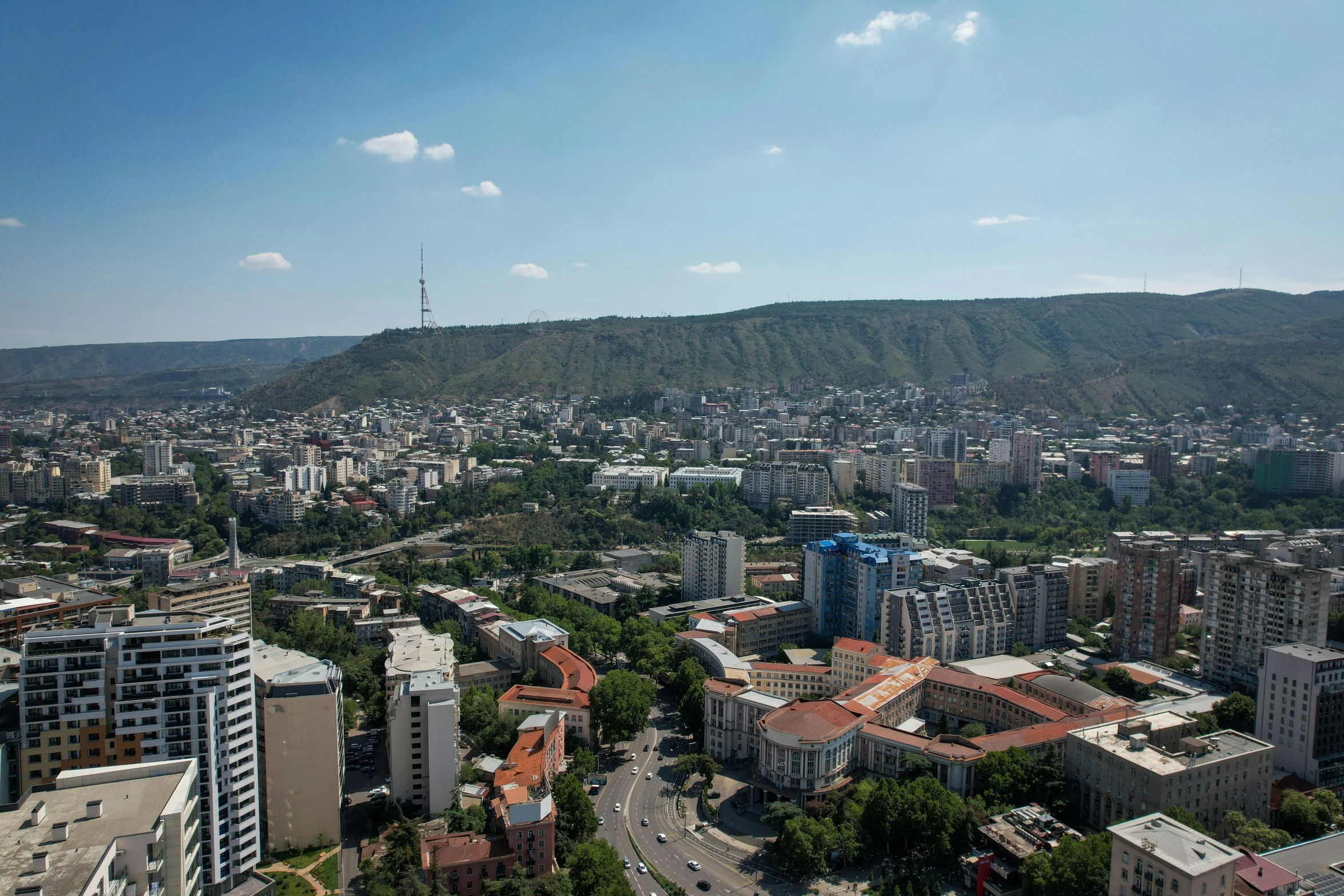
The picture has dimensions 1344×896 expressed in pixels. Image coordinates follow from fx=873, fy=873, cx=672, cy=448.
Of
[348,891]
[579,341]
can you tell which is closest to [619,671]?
[348,891]

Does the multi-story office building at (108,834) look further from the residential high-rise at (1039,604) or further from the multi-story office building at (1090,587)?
the multi-story office building at (1090,587)

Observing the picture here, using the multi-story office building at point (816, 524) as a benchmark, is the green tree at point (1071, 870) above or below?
below

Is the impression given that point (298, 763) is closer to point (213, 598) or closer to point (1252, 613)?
point (213, 598)

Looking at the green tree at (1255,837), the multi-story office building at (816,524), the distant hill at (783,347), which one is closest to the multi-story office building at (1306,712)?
the green tree at (1255,837)

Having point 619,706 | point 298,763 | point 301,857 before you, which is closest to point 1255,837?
point 619,706

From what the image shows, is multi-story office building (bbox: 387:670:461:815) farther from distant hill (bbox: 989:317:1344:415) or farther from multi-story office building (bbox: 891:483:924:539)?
distant hill (bbox: 989:317:1344:415)

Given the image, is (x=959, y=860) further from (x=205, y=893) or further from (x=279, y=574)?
(x=279, y=574)
